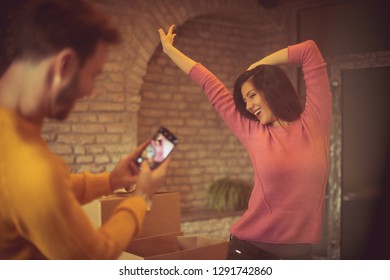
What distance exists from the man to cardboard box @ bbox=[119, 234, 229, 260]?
1.01 ft

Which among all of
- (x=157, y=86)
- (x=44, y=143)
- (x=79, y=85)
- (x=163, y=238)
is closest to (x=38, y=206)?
(x=44, y=143)

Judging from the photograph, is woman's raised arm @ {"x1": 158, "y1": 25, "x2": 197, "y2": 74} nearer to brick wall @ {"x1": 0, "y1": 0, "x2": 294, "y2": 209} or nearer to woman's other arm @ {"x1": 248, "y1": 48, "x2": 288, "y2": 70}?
woman's other arm @ {"x1": 248, "y1": 48, "x2": 288, "y2": 70}

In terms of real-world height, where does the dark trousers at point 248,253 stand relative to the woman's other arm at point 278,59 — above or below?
below

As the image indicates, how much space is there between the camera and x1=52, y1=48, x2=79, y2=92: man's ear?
874 mm

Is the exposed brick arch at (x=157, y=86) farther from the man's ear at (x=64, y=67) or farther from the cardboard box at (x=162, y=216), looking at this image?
the man's ear at (x=64, y=67)

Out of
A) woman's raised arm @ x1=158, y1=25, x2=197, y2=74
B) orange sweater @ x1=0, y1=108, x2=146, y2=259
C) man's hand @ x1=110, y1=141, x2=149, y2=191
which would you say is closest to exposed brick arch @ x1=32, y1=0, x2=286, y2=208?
woman's raised arm @ x1=158, y1=25, x2=197, y2=74

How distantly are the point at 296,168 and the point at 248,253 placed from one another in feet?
0.90

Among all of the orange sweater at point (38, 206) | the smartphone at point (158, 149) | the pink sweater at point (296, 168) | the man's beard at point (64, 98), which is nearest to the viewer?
the orange sweater at point (38, 206)

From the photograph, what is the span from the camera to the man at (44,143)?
79 centimetres

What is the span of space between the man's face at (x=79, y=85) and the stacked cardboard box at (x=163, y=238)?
0.41 metres

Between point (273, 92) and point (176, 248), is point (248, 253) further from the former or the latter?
point (273, 92)

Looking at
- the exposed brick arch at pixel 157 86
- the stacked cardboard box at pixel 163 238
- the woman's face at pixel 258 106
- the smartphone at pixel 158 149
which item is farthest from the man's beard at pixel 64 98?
the exposed brick arch at pixel 157 86

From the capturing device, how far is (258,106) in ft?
4.12

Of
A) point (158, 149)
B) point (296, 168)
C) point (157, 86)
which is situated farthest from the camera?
point (157, 86)
